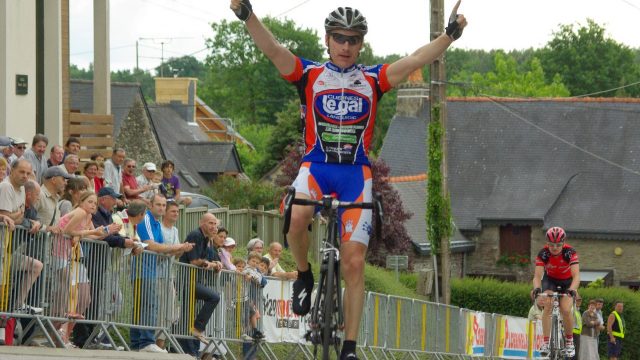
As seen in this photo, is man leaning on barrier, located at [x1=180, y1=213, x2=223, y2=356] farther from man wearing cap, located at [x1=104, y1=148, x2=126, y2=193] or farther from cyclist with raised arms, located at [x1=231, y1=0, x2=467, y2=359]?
cyclist with raised arms, located at [x1=231, y1=0, x2=467, y2=359]

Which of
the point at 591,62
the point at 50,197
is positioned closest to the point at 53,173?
the point at 50,197

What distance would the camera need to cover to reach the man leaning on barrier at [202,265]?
51.0ft

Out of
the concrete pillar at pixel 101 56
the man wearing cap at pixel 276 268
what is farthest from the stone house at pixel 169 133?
the man wearing cap at pixel 276 268

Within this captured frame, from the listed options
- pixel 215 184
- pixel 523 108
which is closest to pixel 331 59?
pixel 215 184

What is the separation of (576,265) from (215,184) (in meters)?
34.9

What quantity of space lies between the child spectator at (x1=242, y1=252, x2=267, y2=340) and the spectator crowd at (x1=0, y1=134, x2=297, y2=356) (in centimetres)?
1

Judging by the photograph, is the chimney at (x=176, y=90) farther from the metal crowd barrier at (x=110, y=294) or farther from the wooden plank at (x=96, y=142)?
Answer: the metal crowd barrier at (x=110, y=294)

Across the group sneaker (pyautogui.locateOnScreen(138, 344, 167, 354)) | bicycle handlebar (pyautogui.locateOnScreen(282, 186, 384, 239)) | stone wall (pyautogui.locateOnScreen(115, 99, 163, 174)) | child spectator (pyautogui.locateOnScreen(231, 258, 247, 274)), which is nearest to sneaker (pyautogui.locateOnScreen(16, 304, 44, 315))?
sneaker (pyautogui.locateOnScreen(138, 344, 167, 354))

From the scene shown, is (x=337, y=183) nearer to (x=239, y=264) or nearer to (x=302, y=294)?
(x=302, y=294)

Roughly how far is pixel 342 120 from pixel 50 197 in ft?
15.8

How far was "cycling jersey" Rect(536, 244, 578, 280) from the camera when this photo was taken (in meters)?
18.0

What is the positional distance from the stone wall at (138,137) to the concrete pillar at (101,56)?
3877 cm

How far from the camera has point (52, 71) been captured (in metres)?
25.4

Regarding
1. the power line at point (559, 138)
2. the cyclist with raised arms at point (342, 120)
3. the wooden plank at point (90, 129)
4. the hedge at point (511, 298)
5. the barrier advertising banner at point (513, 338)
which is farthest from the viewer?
the power line at point (559, 138)
